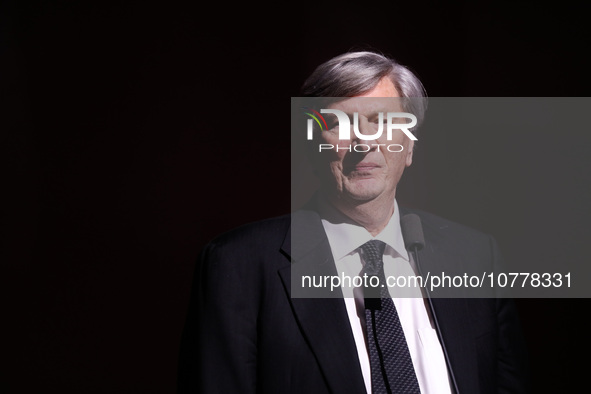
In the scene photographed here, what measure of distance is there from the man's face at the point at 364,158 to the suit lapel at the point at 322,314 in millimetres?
120

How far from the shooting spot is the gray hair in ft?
4.25

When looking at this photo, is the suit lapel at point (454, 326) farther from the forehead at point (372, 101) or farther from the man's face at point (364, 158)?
the forehead at point (372, 101)

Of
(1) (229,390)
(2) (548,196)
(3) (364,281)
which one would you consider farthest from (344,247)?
(2) (548,196)

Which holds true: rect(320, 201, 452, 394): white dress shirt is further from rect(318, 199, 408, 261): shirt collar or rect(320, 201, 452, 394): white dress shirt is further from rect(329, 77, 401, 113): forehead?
rect(329, 77, 401, 113): forehead

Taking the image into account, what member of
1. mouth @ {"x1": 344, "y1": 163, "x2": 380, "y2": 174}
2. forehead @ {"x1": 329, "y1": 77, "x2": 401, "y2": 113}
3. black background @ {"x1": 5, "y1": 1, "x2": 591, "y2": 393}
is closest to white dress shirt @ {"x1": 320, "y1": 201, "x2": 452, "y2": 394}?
mouth @ {"x1": 344, "y1": 163, "x2": 380, "y2": 174}

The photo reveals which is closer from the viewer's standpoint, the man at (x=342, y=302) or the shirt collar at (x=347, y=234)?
the man at (x=342, y=302)

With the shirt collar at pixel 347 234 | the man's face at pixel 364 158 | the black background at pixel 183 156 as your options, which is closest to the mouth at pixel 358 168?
the man's face at pixel 364 158

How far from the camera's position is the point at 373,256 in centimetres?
132

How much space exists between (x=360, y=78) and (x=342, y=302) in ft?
1.70

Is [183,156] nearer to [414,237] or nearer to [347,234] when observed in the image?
[347,234]

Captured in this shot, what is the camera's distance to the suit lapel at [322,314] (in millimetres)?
1210

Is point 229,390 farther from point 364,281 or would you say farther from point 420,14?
point 420,14

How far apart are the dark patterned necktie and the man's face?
197mm

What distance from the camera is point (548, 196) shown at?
184cm
